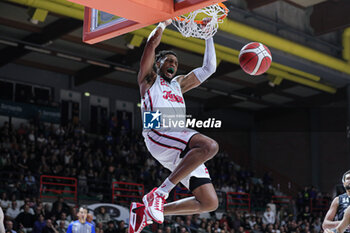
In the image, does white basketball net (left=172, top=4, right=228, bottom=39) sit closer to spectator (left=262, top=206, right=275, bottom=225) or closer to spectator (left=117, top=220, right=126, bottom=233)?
spectator (left=117, top=220, right=126, bottom=233)

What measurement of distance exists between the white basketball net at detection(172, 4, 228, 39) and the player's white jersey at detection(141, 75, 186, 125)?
0.92 m

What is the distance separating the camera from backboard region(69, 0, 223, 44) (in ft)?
17.9

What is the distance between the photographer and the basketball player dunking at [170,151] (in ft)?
16.5

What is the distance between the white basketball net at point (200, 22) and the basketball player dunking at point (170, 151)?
60 cm

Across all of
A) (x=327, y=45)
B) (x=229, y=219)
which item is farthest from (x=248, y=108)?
(x=229, y=219)

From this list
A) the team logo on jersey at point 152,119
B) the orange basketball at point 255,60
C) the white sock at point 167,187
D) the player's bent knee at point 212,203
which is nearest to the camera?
the white sock at point 167,187

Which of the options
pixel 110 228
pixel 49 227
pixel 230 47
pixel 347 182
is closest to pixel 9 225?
pixel 49 227

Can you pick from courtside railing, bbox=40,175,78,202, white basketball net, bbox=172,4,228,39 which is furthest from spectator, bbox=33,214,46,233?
white basketball net, bbox=172,4,228,39

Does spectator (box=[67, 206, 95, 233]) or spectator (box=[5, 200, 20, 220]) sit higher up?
spectator (box=[5, 200, 20, 220])

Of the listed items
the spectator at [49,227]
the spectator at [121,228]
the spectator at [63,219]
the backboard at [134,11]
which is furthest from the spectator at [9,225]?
the backboard at [134,11]

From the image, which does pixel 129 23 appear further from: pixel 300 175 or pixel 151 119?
pixel 300 175

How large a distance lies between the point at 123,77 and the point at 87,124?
108 inches

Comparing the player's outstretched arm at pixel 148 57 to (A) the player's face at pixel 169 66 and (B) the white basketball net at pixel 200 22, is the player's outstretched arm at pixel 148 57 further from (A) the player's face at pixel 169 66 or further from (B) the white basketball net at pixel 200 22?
(B) the white basketball net at pixel 200 22

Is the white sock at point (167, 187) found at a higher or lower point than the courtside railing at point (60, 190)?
lower
